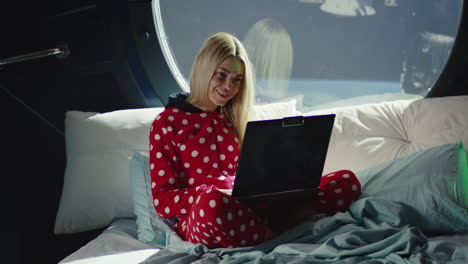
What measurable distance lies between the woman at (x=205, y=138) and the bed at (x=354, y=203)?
0.11 meters

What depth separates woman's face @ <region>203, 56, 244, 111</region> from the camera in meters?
1.92

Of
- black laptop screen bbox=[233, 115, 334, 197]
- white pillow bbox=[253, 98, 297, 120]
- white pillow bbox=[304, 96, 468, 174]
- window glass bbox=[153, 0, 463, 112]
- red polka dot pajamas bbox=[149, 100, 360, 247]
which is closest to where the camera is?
black laptop screen bbox=[233, 115, 334, 197]

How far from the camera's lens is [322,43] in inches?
102

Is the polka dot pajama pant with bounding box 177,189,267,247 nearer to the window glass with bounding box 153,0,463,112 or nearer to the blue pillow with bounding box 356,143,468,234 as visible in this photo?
the blue pillow with bounding box 356,143,468,234

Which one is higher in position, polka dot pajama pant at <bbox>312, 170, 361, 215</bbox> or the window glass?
the window glass

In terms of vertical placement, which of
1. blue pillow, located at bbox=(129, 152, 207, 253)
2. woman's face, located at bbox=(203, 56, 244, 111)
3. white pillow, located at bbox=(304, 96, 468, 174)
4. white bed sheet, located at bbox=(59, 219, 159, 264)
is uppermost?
woman's face, located at bbox=(203, 56, 244, 111)

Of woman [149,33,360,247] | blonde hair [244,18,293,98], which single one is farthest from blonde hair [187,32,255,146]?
blonde hair [244,18,293,98]

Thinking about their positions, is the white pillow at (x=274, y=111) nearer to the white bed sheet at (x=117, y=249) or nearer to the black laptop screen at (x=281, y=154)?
the black laptop screen at (x=281, y=154)

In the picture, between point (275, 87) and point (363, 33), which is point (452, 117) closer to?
point (363, 33)

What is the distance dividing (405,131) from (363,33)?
0.59m

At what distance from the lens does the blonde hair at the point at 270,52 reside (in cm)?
256

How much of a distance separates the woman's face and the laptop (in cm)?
40

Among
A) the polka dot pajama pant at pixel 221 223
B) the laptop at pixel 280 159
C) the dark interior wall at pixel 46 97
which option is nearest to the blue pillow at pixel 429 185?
the laptop at pixel 280 159

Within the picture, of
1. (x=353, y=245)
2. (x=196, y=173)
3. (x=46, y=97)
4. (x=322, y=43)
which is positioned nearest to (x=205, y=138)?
(x=196, y=173)
